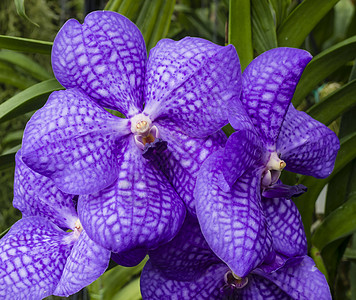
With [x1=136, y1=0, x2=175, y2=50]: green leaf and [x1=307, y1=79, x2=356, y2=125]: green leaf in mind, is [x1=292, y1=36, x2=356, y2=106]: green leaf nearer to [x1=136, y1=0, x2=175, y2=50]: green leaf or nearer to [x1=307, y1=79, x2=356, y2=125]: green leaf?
[x1=307, y1=79, x2=356, y2=125]: green leaf

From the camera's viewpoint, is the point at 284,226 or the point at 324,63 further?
the point at 324,63

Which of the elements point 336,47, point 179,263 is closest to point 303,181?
point 336,47

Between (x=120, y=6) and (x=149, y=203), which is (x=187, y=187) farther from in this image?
(x=120, y=6)

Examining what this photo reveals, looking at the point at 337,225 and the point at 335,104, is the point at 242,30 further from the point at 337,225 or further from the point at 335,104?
the point at 337,225

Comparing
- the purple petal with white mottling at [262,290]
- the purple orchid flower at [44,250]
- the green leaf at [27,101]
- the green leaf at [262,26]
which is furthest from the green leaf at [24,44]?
the purple petal with white mottling at [262,290]

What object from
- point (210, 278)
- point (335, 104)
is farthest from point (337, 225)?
point (210, 278)

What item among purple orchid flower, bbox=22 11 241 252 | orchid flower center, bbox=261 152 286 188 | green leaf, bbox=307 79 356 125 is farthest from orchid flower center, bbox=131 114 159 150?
green leaf, bbox=307 79 356 125
